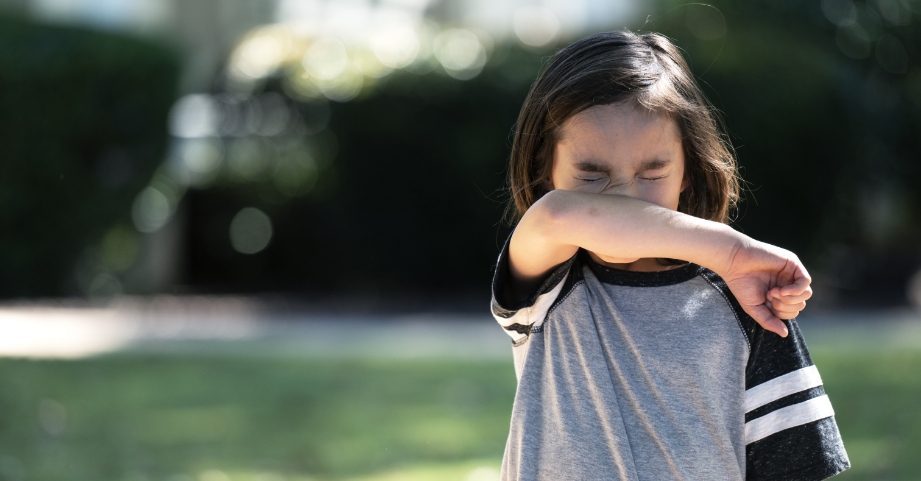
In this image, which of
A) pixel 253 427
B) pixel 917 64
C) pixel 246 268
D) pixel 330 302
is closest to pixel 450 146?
pixel 330 302

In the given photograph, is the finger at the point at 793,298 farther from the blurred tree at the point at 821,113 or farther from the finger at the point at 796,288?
the blurred tree at the point at 821,113

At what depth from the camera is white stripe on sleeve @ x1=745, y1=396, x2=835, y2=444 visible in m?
1.74

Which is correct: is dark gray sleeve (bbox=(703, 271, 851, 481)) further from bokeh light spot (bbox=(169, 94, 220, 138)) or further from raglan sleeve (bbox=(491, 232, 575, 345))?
bokeh light spot (bbox=(169, 94, 220, 138))

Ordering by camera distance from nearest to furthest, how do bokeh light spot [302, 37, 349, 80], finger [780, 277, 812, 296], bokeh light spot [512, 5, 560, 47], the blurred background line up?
finger [780, 277, 812, 296] → the blurred background → bokeh light spot [302, 37, 349, 80] → bokeh light spot [512, 5, 560, 47]

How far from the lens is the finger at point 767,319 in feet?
5.61

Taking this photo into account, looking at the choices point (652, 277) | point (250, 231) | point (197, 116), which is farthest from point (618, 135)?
point (197, 116)

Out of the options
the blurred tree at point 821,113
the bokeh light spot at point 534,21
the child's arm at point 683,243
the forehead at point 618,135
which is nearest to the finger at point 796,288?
the child's arm at point 683,243

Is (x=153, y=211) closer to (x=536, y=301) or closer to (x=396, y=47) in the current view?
(x=396, y=47)

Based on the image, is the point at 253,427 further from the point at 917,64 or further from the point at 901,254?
the point at 901,254

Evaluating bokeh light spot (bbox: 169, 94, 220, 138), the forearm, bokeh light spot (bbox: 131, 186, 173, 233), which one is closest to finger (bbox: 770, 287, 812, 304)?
the forearm

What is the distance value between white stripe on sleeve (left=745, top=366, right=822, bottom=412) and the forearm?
0.22 meters

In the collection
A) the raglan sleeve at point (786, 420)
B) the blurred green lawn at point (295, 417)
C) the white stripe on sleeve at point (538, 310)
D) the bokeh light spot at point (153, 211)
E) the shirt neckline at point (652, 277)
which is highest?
the bokeh light spot at point (153, 211)

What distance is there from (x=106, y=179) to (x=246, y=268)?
1.89 meters

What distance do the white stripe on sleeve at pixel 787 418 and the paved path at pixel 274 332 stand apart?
515 cm
